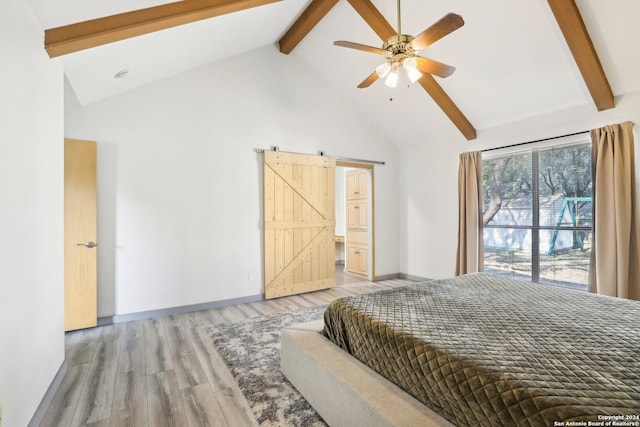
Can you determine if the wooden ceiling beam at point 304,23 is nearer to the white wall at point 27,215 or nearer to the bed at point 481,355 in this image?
the white wall at point 27,215

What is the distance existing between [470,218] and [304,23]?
3.56 m

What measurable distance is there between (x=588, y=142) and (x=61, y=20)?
5021mm

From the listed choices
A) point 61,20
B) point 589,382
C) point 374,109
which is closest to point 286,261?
point 374,109

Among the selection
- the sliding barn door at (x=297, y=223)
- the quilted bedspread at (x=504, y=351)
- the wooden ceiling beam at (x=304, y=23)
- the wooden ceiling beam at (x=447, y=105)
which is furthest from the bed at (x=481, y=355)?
the wooden ceiling beam at (x=304, y=23)

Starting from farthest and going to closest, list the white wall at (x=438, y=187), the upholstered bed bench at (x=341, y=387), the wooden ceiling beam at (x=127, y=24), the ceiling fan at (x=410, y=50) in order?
1. the white wall at (x=438, y=187)
2. the ceiling fan at (x=410, y=50)
3. the wooden ceiling beam at (x=127, y=24)
4. the upholstered bed bench at (x=341, y=387)

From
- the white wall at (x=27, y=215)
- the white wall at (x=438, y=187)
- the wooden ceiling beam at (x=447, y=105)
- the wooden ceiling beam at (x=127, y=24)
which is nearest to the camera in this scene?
the white wall at (x=27, y=215)

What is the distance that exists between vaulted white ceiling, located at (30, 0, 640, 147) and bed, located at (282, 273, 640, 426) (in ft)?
8.03

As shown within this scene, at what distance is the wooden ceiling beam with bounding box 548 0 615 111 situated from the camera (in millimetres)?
2646

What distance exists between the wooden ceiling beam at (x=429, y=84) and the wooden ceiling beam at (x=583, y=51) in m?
1.45

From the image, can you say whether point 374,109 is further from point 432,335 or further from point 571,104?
point 432,335

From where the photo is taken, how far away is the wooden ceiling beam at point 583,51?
2.65m

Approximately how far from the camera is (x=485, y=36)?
3234mm

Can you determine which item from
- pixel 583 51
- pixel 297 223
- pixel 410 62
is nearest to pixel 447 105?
pixel 583 51

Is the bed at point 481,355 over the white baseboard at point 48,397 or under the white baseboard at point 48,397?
over
